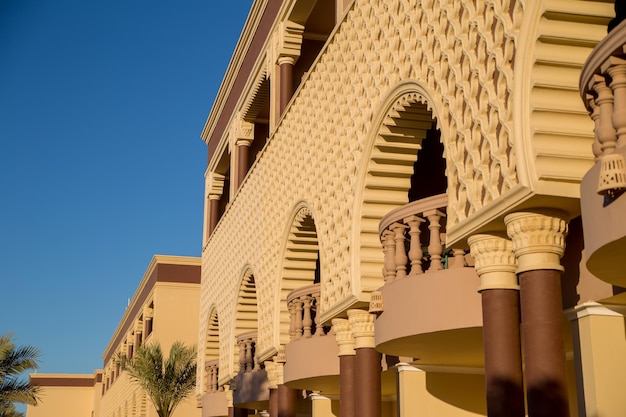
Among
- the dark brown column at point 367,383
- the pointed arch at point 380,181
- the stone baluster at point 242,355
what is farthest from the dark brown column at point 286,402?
the pointed arch at point 380,181

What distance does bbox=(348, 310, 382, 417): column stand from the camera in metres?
12.2

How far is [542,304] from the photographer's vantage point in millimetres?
7801

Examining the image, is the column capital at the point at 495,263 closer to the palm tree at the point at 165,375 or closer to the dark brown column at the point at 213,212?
the dark brown column at the point at 213,212

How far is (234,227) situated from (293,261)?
5899 millimetres

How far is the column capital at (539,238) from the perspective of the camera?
26.4 feet

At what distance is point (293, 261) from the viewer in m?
18.0

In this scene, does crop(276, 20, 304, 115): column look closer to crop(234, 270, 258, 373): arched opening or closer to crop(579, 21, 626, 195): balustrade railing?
crop(234, 270, 258, 373): arched opening

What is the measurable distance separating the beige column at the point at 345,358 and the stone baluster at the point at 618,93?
768 cm

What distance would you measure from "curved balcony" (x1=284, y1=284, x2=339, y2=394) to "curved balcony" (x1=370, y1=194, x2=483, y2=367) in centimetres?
314

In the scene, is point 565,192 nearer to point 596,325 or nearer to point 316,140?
point 596,325

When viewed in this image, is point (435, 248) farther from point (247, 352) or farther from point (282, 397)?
point (247, 352)

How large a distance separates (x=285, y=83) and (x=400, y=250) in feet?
30.8


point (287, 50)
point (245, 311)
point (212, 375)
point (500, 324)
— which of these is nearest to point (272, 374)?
point (245, 311)

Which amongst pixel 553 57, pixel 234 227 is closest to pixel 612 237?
pixel 553 57
